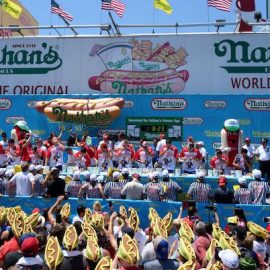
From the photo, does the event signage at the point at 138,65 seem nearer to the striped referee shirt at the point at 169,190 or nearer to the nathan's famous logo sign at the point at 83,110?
the nathan's famous logo sign at the point at 83,110

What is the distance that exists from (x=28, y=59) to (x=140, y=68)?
18.0ft

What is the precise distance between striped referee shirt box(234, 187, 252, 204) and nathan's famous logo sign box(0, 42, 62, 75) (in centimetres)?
1268

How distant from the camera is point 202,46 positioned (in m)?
18.6

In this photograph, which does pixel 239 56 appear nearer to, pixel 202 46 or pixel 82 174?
pixel 202 46

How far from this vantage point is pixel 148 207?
30.9ft

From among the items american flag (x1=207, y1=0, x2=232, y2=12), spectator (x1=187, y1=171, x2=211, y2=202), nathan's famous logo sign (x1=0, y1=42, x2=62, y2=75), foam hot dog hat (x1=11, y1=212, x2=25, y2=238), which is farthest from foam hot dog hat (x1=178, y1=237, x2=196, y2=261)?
nathan's famous logo sign (x1=0, y1=42, x2=62, y2=75)

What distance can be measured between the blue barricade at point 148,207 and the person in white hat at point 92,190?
474 mm

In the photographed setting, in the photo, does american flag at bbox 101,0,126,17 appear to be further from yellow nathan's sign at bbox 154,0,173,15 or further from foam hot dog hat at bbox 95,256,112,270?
foam hot dog hat at bbox 95,256,112,270

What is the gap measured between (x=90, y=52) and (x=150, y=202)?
38.4 feet

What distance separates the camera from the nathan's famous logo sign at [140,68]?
61.6 feet

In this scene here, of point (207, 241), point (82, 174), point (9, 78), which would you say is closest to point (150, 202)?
point (82, 174)

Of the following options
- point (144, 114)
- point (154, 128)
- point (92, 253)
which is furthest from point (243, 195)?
point (144, 114)

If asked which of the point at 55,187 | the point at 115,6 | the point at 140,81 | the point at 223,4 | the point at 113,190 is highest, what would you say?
the point at 115,6

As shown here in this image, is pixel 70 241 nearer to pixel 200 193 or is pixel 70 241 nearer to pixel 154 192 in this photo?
pixel 154 192
